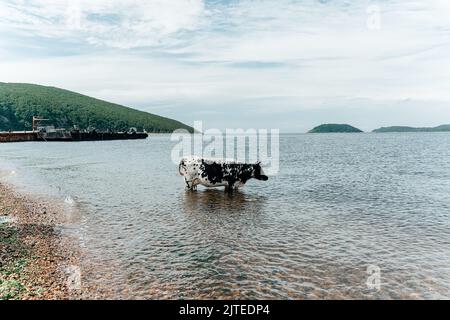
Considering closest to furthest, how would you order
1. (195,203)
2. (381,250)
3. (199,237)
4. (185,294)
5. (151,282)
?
(185,294), (151,282), (381,250), (199,237), (195,203)

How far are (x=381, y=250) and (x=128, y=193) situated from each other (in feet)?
56.8

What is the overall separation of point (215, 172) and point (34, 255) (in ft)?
48.0

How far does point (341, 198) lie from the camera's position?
2377cm

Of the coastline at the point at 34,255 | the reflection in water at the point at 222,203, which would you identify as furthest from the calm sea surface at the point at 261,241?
the coastline at the point at 34,255

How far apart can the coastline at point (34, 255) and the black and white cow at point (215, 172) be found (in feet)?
30.2

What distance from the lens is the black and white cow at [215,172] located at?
25.2 m

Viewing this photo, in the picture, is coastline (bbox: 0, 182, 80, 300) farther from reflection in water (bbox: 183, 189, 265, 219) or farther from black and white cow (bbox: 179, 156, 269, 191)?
black and white cow (bbox: 179, 156, 269, 191)

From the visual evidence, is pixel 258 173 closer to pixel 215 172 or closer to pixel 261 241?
pixel 215 172

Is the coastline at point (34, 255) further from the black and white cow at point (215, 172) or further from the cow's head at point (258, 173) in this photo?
the cow's head at point (258, 173)

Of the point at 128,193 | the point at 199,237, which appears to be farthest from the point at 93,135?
the point at 199,237

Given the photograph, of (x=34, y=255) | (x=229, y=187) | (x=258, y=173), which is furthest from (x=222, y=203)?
(x=34, y=255)

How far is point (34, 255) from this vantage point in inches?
475
